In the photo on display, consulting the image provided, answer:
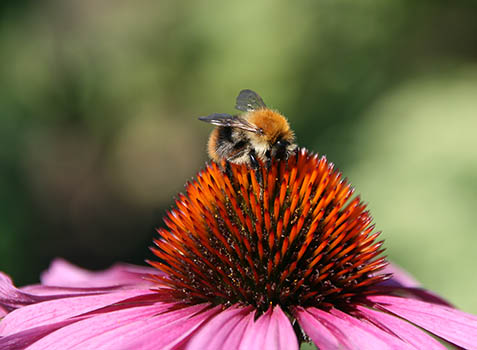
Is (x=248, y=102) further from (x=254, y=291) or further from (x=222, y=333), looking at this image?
(x=222, y=333)

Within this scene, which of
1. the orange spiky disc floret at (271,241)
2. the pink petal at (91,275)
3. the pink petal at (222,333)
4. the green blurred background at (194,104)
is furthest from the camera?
the green blurred background at (194,104)

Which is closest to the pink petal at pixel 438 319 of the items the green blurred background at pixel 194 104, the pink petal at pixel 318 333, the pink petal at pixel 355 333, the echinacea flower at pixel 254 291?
the echinacea flower at pixel 254 291

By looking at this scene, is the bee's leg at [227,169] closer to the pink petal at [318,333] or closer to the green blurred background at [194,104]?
the pink petal at [318,333]

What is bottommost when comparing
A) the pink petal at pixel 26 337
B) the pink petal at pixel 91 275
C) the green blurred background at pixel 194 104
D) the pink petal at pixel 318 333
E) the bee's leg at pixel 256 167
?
the pink petal at pixel 318 333

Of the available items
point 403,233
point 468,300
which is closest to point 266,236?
point 468,300

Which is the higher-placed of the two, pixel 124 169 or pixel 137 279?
pixel 124 169

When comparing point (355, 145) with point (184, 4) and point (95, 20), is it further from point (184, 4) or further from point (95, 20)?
point (95, 20)
